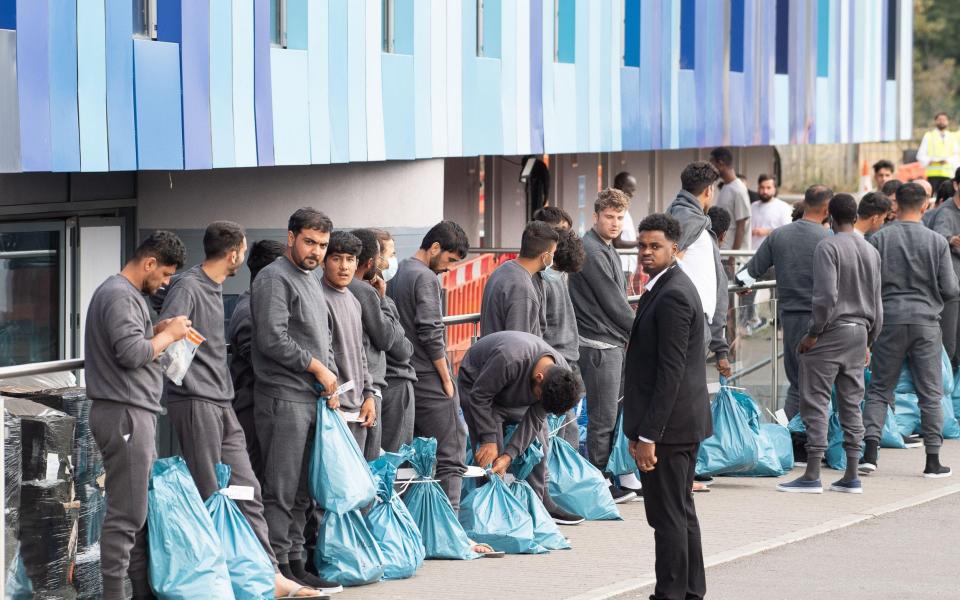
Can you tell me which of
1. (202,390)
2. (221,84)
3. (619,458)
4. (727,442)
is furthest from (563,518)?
(221,84)

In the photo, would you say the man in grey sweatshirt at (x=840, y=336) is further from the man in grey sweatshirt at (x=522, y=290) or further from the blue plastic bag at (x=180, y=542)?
the blue plastic bag at (x=180, y=542)

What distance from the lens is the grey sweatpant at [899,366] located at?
40.3 feet

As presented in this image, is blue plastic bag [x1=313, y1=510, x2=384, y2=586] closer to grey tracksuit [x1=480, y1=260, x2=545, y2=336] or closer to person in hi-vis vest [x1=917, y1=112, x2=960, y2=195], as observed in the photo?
grey tracksuit [x1=480, y1=260, x2=545, y2=336]

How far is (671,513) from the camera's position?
24.1ft

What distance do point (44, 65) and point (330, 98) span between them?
3490mm

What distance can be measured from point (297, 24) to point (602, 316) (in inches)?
162

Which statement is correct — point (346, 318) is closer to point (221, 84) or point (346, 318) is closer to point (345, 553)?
point (345, 553)

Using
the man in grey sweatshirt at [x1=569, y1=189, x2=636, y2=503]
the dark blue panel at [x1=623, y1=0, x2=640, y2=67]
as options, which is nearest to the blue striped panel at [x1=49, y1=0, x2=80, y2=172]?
the man in grey sweatshirt at [x1=569, y1=189, x2=636, y2=503]

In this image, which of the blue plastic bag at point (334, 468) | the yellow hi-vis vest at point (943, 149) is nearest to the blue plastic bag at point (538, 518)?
the blue plastic bag at point (334, 468)

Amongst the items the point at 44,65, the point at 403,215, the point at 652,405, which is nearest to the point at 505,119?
the point at 403,215

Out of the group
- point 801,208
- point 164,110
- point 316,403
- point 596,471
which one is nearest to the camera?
point 316,403

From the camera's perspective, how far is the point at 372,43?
46.5 ft

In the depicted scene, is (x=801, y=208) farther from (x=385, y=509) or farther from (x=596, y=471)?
(x=385, y=509)

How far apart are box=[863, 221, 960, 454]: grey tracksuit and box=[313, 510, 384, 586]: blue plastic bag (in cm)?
521
